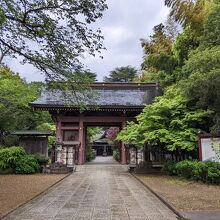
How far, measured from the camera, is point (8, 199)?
11.5 meters

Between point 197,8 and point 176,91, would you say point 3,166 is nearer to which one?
point 176,91

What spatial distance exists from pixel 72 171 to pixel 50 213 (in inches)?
584

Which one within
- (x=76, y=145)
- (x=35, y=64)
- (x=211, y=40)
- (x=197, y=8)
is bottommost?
(x=76, y=145)

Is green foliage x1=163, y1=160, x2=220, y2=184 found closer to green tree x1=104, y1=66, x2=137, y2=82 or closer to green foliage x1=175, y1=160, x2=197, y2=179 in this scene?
green foliage x1=175, y1=160, x2=197, y2=179

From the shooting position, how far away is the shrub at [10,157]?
22391 mm

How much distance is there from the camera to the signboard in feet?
54.0

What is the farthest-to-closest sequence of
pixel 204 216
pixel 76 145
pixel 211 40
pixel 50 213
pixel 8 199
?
pixel 76 145
pixel 211 40
pixel 8 199
pixel 50 213
pixel 204 216

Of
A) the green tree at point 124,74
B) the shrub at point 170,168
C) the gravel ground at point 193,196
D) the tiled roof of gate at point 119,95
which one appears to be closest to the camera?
the gravel ground at point 193,196

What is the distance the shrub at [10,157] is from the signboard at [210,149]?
11.7m

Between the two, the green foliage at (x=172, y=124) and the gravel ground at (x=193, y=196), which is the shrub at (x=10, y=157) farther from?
the gravel ground at (x=193, y=196)

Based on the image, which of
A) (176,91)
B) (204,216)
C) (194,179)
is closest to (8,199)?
(204,216)

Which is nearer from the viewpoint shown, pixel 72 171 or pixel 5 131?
pixel 72 171

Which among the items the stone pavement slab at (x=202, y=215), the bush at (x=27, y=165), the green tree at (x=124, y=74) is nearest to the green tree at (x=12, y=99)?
the bush at (x=27, y=165)

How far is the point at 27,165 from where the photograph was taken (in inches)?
887
